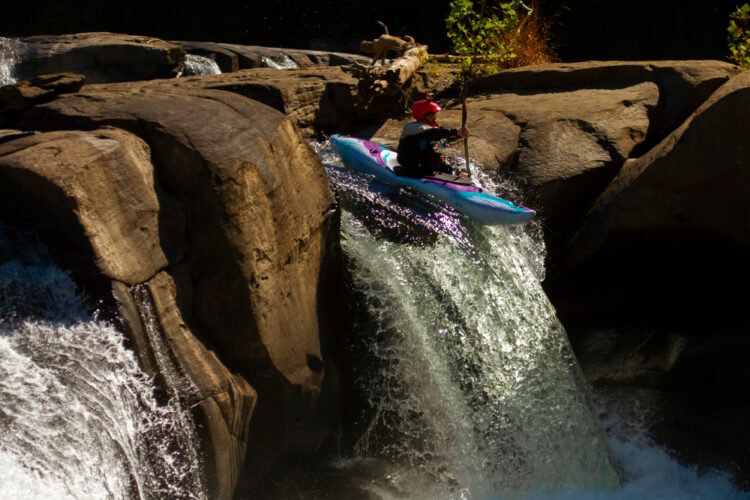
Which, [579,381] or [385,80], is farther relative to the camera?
[385,80]

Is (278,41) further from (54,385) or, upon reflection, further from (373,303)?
(54,385)

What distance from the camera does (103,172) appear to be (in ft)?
9.23

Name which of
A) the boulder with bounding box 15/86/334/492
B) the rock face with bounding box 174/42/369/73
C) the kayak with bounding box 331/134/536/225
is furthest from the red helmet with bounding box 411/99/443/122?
the rock face with bounding box 174/42/369/73

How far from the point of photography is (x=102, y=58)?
28.3 feet

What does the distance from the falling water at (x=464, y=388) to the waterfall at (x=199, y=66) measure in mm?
5530

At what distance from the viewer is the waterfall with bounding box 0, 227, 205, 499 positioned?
7.75 feet

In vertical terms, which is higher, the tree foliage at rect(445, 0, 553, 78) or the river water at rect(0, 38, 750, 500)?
the tree foliage at rect(445, 0, 553, 78)

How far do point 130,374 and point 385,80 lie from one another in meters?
4.30

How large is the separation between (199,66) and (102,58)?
1.19 meters

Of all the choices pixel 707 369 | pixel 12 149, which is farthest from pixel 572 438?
pixel 12 149

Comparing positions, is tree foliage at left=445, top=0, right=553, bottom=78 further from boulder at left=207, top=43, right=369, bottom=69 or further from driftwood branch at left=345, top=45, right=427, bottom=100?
boulder at left=207, top=43, right=369, bottom=69

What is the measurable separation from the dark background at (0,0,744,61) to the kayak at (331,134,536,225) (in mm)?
7583

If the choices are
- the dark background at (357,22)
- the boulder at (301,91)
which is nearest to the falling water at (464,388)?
the boulder at (301,91)

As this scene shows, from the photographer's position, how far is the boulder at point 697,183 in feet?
14.8
